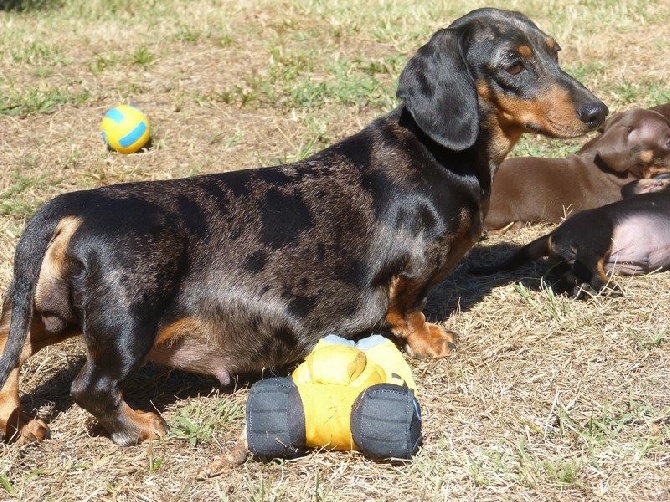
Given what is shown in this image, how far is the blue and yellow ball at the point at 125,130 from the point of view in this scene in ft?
22.7

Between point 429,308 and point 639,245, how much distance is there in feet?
4.24

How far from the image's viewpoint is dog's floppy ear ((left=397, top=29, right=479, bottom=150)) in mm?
4379

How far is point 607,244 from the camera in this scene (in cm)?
507

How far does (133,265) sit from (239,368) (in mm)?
807

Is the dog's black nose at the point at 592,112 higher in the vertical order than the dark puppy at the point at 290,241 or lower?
higher

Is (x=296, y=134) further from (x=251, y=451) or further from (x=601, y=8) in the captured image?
(x=601, y=8)

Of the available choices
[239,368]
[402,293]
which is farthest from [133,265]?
[402,293]

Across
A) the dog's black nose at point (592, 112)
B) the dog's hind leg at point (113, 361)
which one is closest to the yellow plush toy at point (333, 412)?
the dog's hind leg at point (113, 361)

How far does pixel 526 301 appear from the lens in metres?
5.06

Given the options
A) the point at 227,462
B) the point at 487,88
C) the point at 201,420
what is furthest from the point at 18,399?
the point at 487,88

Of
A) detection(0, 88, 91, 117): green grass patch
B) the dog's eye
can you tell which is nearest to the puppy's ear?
the dog's eye

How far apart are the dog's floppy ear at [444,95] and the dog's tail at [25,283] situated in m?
1.83

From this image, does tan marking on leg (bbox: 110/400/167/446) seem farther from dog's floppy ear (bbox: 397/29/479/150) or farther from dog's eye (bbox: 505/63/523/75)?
dog's eye (bbox: 505/63/523/75)

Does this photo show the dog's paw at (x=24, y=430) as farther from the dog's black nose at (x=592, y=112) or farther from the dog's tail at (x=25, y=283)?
the dog's black nose at (x=592, y=112)
